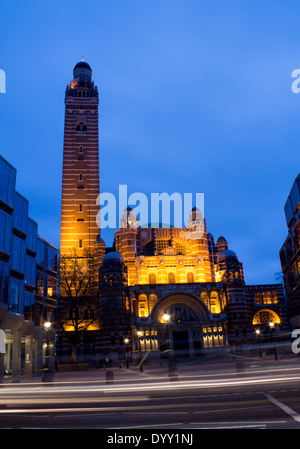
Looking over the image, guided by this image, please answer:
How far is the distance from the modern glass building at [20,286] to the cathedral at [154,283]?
11814 millimetres

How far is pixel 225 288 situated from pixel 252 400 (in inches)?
1919

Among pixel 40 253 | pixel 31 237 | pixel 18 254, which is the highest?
pixel 31 237

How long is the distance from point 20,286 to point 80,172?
41928mm

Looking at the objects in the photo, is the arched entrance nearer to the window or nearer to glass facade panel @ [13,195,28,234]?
the window

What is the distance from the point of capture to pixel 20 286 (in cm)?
3450

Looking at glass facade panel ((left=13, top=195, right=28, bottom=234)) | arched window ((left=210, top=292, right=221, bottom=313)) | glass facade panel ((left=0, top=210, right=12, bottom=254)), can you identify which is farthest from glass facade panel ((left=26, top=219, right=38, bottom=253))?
arched window ((left=210, top=292, right=221, bottom=313))

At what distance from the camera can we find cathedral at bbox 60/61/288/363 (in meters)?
54.6

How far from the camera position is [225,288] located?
198ft

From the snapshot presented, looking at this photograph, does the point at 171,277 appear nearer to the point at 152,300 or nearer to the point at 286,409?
the point at 152,300

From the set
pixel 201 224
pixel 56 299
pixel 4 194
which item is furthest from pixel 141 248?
pixel 4 194

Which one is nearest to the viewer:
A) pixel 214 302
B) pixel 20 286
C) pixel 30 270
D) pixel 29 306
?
pixel 20 286

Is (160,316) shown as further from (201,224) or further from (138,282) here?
(201,224)

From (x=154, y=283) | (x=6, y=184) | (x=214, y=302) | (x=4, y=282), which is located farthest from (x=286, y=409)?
(x=154, y=283)

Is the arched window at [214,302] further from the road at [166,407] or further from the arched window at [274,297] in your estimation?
the road at [166,407]
